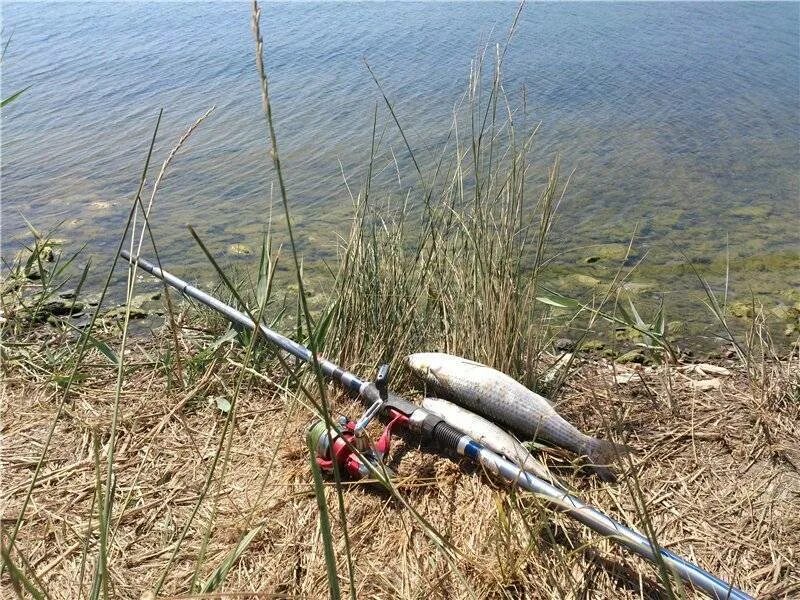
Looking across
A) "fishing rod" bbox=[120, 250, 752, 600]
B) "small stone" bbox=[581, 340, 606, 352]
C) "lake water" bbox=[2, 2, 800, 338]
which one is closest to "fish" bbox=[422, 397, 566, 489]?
"fishing rod" bbox=[120, 250, 752, 600]

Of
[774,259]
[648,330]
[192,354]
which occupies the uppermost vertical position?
[192,354]

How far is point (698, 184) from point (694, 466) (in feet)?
15.5

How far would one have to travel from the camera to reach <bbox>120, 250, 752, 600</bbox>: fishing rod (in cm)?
201

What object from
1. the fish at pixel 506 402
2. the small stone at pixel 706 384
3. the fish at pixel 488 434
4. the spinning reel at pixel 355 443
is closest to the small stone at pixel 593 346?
the small stone at pixel 706 384

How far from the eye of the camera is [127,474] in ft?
8.84

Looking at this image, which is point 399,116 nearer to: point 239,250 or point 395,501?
point 239,250

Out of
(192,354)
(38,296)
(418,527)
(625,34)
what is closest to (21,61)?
(38,296)

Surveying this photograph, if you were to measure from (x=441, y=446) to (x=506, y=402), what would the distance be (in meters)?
0.30

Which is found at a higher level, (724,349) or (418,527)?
(418,527)

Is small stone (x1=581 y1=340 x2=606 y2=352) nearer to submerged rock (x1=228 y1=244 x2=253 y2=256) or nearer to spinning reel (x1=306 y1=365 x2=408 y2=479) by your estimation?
spinning reel (x1=306 y1=365 x2=408 y2=479)

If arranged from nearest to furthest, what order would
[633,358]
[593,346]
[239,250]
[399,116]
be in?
[633,358] → [593,346] → [239,250] → [399,116]

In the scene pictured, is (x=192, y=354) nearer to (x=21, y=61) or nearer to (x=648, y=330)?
(x=648, y=330)

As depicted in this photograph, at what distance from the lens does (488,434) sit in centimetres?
264

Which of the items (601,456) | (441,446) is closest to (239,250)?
(441,446)
